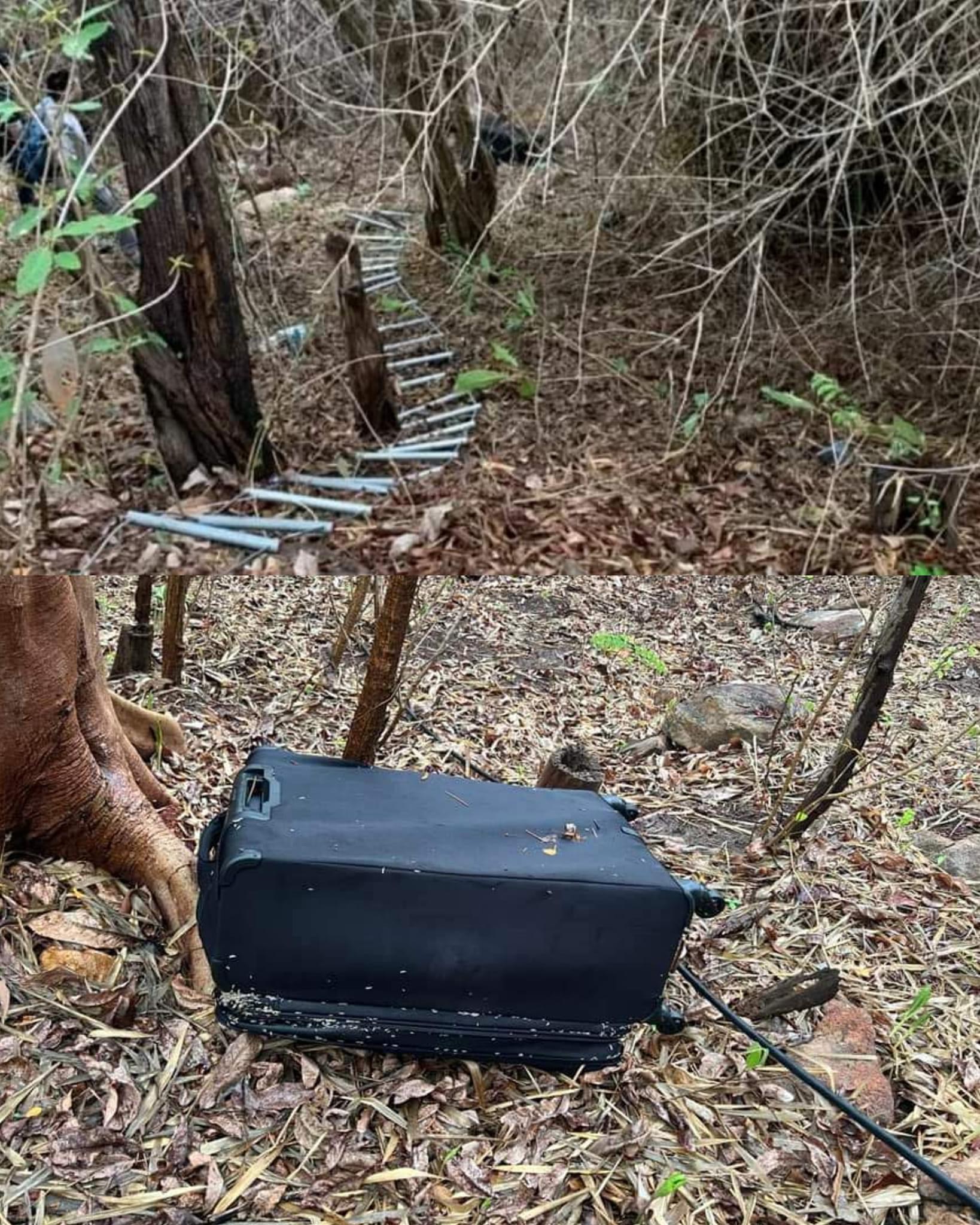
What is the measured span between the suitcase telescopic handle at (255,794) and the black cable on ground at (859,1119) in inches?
25.4

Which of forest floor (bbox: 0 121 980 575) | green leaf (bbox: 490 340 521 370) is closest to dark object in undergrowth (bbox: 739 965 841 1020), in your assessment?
forest floor (bbox: 0 121 980 575)

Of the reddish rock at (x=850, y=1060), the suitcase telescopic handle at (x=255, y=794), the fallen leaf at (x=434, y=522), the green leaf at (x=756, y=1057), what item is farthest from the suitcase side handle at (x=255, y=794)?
the fallen leaf at (x=434, y=522)

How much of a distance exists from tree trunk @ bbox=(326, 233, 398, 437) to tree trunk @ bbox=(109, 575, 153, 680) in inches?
71.9

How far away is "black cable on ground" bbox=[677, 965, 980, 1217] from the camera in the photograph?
1012 mm

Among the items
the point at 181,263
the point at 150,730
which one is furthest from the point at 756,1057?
the point at 181,263

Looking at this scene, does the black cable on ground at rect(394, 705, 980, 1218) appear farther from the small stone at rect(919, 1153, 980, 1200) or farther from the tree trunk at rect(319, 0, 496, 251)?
the tree trunk at rect(319, 0, 496, 251)

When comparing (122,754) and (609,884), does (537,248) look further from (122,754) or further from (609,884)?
(609,884)

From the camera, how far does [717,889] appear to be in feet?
5.57

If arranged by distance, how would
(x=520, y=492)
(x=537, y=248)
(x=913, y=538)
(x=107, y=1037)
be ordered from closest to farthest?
(x=107, y=1037), (x=913, y=538), (x=520, y=492), (x=537, y=248)

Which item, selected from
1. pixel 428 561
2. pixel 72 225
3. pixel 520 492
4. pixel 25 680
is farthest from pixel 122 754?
pixel 520 492

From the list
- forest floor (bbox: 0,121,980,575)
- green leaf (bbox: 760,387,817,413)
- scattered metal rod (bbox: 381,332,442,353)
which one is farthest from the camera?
scattered metal rod (bbox: 381,332,442,353)

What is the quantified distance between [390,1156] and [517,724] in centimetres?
95

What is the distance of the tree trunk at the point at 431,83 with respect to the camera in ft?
10.1

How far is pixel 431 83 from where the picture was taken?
341 centimetres
